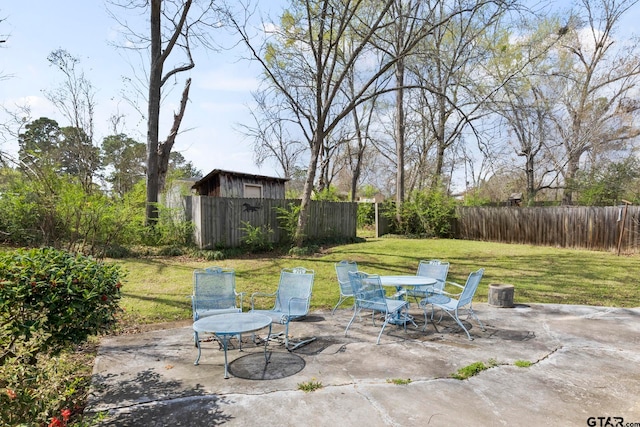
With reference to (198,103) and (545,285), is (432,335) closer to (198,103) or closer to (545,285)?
(545,285)

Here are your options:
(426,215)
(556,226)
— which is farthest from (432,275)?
(426,215)

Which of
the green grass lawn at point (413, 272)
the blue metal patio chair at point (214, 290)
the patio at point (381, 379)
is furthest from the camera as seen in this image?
the green grass lawn at point (413, 272)

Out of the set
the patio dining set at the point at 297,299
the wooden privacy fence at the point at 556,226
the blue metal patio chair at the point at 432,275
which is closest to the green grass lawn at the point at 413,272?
the wooden privacy fence at the point at 556,226

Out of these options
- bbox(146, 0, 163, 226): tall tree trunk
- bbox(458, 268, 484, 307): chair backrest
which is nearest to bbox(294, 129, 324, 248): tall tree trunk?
bbox(146, 0, 163, 226): tall tree trunk

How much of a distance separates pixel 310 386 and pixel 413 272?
6436 mm

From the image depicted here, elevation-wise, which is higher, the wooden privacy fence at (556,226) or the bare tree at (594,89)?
the bare tree at (594,89)

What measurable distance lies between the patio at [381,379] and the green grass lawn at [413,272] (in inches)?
69.9

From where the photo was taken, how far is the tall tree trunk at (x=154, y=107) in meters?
12.1

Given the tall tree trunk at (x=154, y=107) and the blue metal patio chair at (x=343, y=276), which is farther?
the tall tree trunk at (x=154, y=107)

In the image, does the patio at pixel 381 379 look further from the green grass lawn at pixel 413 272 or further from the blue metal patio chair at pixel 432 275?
the green grass lawn at pixel 413 272

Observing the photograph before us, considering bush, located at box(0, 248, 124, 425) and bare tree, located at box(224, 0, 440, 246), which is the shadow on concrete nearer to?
bush, located at box(0, 248, 124, 425)

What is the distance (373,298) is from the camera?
16.4ft

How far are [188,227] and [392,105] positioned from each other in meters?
17.5

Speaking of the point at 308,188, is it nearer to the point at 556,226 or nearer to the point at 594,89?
the point at 556,226
